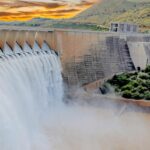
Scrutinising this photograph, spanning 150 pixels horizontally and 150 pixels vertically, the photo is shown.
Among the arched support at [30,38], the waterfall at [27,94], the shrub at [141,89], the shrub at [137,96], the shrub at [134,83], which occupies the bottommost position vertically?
the shrub at [137,96]

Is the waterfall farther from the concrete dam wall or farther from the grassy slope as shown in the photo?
the grassy slope

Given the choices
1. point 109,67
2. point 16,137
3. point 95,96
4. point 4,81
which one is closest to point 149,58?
point 109,67

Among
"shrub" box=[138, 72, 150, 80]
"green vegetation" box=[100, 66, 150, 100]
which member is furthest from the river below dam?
"shrub" box=[138, 72, 150, 80]

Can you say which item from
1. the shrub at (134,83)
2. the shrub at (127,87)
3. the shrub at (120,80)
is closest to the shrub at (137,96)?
the shrub at (127,87)

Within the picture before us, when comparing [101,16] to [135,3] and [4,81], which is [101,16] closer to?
[135,3]

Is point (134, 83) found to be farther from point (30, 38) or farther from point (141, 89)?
point (30, 38)

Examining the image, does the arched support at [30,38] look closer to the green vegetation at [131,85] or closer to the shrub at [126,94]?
the green vegetation at [131,85]
